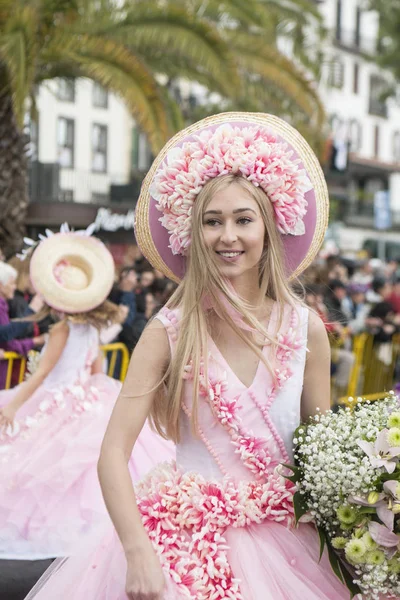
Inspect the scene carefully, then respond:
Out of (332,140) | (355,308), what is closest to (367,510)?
(355,308)

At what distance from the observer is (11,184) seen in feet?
40.1

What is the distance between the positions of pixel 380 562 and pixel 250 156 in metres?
1.25

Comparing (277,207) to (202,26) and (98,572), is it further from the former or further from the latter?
(202,26)

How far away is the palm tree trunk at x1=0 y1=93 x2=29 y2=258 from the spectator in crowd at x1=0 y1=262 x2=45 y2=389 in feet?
12.5

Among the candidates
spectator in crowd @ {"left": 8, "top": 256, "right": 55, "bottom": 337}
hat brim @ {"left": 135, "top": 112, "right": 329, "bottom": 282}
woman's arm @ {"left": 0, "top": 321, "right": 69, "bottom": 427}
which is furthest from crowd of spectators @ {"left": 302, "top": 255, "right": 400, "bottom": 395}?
hat brim @ {"left": 135, "top": 112, "right": 329, "bottom": 282}

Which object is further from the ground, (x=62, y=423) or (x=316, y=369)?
(x=316, y=369)

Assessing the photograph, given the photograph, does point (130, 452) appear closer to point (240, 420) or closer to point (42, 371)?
point (240, 420)

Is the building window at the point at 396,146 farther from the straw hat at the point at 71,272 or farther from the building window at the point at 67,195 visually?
the straw hat at the point at 71,272

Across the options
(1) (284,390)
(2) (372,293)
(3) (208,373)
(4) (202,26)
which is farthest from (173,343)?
(2) (372,293)

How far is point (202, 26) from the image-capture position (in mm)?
11164

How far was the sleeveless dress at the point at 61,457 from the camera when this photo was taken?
5.51m

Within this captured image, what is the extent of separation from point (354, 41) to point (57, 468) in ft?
190

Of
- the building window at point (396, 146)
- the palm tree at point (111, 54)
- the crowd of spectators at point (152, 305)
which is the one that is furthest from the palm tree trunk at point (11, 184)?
the building window at point (396, 146)

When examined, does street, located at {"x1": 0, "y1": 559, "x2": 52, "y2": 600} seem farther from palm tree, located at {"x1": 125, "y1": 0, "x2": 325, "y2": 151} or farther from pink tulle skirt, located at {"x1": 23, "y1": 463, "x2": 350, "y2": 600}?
palm tree, located at {"x1": 125, "y1": 0, "x2": 325, "y2": 151}
